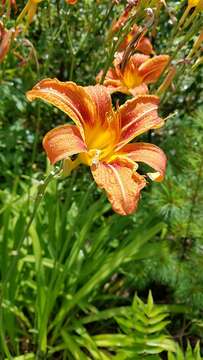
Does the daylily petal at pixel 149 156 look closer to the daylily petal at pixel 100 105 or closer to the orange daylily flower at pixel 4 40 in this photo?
the daylily petal at pixel 100 105

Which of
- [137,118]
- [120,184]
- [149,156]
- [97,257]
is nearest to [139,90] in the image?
[137,118]

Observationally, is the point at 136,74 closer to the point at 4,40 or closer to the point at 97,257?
the point at 4,40

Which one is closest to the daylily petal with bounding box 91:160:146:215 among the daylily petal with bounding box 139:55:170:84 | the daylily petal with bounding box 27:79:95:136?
the daylily petal with bounding box 27:79:95:136

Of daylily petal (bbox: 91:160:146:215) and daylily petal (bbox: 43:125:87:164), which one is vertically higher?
daylily petal (bbox: 43:125:87:164)

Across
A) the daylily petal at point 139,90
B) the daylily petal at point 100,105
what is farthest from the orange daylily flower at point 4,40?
the daylily petal at point 139,90

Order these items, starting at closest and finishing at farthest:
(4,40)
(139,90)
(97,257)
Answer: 1. (4,40)
2. (139,90)
3. (97,257)

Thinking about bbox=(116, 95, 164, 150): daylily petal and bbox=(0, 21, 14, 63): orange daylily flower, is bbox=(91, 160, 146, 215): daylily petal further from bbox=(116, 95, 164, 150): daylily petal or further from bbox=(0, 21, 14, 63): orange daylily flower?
bbox=(0, 21, 14, 63): orange daylily flower

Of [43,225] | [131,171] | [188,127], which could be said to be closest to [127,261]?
[43,225]
